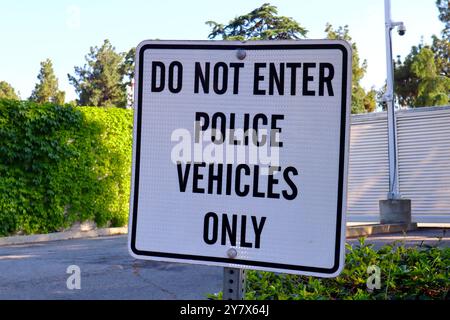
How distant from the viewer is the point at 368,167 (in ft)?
77.9

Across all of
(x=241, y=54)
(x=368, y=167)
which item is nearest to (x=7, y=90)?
(x=368, y=167)

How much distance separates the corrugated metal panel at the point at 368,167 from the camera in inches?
920

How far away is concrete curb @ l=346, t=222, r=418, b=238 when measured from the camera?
16031mm

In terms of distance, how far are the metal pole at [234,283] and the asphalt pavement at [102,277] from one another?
5094mm

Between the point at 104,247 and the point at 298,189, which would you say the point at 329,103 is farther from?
the point at 104,247

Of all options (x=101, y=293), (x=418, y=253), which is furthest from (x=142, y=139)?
(x=101, y=293)

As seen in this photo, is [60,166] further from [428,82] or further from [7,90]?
[7,90]

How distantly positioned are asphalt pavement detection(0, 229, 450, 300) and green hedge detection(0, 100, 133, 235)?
321cm

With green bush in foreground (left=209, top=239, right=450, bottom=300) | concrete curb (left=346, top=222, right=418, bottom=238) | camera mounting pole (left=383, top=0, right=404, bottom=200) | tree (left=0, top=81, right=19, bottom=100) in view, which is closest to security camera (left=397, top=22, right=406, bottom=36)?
camera mounting pole (left=383, top=0, right=404, bottom=200)

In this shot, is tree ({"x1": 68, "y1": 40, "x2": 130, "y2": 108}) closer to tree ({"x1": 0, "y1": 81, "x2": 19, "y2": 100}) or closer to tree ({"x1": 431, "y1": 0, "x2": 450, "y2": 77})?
tree ({"x1": 0, "y1": 81, "x2": 19, "y2": 100})

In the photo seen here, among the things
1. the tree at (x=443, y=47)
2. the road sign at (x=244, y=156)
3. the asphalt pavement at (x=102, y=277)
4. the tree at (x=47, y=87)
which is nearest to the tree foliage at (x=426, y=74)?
the tree at (x=443, y=47)

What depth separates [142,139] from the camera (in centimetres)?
194

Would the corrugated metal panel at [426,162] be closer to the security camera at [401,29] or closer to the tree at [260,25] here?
the security camera at [401,29]

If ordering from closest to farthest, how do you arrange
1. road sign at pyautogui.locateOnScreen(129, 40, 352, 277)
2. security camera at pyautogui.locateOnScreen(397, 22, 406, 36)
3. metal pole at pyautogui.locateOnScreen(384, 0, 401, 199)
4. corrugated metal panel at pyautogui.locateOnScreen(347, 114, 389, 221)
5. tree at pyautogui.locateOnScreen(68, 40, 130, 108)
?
1. road sign at pyautogui.locateOnScreen(129, 40, 352, 277)
2. metal pole at pyautogui.locateOnScreen(384, 0, 401, 199)
3. security camera at pyautogui.locateOnScreen(397, 22, 406, 36)
4. corrugated metal panel at pyautogui.locateOnScreen(347, 114, 389, 221)
5. tree at pyautogui.locateOnScreen(68, 40, 130, 108)
